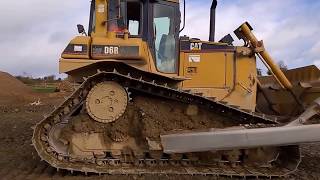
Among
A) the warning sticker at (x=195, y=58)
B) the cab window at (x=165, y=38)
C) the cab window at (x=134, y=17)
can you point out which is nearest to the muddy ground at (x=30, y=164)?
the cab window at (x=165, y=38)

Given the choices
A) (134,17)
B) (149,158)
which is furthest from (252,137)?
(134,17)

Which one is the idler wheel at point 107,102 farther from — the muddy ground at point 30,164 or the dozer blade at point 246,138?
the dozer blade at point 246,138

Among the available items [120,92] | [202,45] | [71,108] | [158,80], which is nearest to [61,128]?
[71,108]

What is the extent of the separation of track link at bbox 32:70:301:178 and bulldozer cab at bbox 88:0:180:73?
81 cm

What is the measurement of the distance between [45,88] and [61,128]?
138 ft

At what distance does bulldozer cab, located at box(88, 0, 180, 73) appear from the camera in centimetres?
918

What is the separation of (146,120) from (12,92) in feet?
120

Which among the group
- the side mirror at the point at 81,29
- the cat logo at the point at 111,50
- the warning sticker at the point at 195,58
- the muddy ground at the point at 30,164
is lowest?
the muddy ground at the point at 30,164

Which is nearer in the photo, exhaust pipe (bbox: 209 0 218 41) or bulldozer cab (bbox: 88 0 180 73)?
bulldozer cab (bbox: 88 0 180 73)

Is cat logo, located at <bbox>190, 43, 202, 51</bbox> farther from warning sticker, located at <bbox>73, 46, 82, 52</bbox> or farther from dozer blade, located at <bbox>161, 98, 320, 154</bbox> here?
warning sticker, located at <bbox>73, 46, 82, 52</bbox>

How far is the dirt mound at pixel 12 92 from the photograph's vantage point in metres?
38.8

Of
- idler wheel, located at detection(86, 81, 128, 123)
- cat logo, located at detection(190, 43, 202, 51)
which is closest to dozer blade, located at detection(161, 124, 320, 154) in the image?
idler wheel, located at detection(86, 81, 128, 123)

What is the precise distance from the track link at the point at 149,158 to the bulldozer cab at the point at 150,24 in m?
0.81

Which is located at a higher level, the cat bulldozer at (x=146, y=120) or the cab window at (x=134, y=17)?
the cab window at (x=134, y=17)
